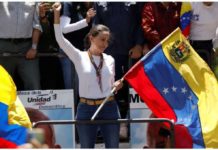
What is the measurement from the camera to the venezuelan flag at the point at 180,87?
897 centimetres

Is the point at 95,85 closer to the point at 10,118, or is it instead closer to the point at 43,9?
the point at 10,118

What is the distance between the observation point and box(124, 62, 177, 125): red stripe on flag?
9055 millimetres

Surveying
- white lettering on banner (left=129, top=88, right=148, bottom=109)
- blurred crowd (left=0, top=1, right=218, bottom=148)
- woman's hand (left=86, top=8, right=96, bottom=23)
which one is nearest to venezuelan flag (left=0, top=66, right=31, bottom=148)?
blurred crowd (left=0, top=1, right=218, bottom=148)

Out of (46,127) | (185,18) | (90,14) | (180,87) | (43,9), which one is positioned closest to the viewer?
(180,87)

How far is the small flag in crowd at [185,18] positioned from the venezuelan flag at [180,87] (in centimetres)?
96

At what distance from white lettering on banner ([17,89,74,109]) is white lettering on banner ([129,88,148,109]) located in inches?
28.0

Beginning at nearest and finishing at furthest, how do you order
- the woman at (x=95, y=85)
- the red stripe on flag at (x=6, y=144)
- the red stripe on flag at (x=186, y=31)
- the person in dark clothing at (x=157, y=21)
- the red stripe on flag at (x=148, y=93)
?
1. the red stripe on flag at (x=6, y=144)
2. the woman at (x=95, y=85)
3. the red stripe on flag at (x=148, y=93)
4. the person in dark clothing at (x=157, y=21)
5. the red stripe on flag at (x=186, y=31)

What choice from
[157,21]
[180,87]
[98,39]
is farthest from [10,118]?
[157,21]

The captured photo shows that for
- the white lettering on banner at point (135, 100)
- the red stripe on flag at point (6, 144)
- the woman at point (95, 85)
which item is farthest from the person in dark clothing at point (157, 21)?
the red stripe on flag at point (6, 144)

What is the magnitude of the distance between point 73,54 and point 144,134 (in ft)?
4.90

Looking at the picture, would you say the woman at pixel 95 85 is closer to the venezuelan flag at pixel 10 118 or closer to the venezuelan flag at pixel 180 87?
the venezuelan flag at pixel 180 87

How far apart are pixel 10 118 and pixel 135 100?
2.19 meters

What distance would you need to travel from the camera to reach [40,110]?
9867 millimetres

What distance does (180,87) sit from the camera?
30.3 ft
